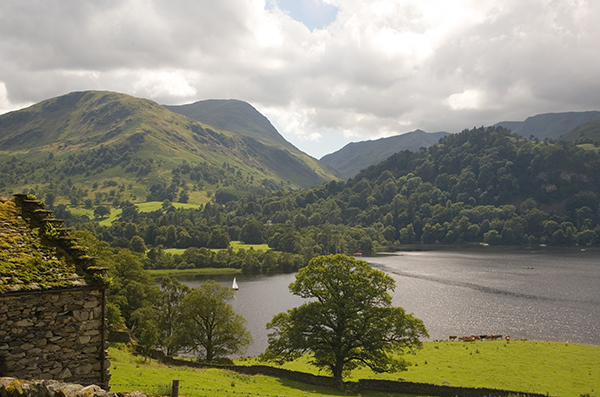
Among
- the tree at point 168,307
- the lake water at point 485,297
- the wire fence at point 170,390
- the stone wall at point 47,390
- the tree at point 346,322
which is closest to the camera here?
the stone wall at point 47,390

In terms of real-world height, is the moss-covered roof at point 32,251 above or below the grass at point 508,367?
above

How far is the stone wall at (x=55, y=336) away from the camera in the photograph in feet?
43.6

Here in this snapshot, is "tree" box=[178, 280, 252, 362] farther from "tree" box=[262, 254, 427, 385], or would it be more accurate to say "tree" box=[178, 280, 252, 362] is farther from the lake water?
"tree" box=[262, 254, 427, 385]

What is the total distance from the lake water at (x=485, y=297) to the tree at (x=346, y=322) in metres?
24.9

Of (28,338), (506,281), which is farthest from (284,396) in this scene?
(506,281)

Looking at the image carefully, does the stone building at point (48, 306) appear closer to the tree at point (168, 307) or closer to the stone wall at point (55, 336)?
the stone wall at point (55, 336)

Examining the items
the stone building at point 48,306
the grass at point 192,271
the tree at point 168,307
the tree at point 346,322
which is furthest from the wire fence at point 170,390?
the grass at point 192,271

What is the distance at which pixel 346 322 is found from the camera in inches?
1503

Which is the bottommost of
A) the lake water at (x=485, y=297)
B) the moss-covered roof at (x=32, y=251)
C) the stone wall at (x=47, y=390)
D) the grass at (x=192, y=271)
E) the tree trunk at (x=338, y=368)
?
the lake water at (x=485, y=297)

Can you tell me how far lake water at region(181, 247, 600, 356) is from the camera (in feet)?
243

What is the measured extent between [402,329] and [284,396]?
1372 cm

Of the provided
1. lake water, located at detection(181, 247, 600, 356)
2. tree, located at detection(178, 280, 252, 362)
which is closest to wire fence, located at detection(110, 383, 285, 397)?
tree, located at detection(178, 280, 252, 362)

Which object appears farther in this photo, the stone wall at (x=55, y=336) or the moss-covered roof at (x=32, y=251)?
the moss-covered roof at (x=32, y=251)

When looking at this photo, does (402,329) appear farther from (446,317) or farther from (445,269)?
(445,269)
